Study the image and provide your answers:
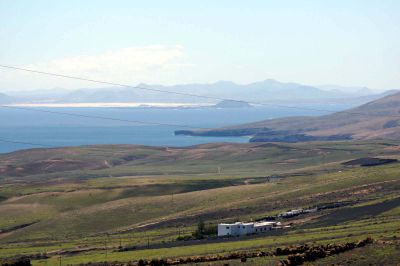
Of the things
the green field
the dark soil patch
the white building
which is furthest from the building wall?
the dark soil patch

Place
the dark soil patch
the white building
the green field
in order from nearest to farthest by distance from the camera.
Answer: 1. the green field
2. the white building
3. the dark soil patch

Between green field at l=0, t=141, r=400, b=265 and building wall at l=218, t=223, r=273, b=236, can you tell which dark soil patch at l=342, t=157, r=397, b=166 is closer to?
green field at l=0, t=141, r=400, b=265

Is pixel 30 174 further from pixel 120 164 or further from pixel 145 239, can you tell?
pixel 145 239

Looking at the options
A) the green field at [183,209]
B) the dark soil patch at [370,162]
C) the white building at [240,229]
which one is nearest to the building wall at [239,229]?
the white building at [240,229]

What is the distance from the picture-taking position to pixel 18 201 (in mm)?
81688

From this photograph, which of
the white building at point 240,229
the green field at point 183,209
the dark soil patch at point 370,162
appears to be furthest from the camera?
the dark soil patch at point 370,162

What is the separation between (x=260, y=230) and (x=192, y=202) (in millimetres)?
23932

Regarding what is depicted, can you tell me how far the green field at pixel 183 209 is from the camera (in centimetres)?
4362

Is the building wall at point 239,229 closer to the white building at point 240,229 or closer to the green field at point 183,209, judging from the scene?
the white building at point 240,229

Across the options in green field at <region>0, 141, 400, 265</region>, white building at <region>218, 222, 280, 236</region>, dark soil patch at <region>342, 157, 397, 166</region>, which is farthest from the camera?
dark soil patch at <region>342, 157, 397, 166</region>

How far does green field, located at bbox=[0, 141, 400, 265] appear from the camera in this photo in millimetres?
43625

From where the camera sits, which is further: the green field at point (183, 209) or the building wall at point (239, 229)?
the building wall at point (239, 229)

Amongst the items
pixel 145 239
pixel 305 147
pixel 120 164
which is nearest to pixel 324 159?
pixel 305 147

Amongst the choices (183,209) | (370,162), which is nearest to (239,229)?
(183,209)
